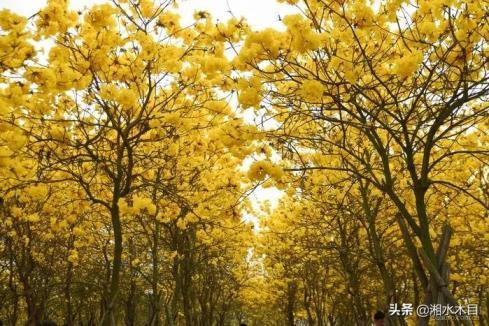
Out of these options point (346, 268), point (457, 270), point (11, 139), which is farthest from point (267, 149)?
point (457, 270)

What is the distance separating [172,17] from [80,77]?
1688mm

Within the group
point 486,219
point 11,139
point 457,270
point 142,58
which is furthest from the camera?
point 457,270

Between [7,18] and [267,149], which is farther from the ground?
[7,18]

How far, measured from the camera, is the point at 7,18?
402 cm

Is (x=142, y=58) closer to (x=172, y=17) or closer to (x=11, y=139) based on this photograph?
(x=172, y=17)

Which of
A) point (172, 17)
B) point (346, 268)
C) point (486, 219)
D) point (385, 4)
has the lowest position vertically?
point (346, 268)

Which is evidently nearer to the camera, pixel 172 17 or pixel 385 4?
pixel 385 4

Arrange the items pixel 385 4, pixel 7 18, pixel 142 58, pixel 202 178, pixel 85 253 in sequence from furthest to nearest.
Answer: pixel 85 253 < pixel 202 178 < pixel 142 58 < pixel 385 4 < pixel 7 18

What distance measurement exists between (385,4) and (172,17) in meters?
2.66

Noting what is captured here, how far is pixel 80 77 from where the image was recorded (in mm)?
4891

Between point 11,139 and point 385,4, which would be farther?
point 385,4

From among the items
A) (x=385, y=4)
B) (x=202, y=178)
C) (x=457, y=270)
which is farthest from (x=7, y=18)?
(x=457, y=270)

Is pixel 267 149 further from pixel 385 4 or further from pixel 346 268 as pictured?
pixel 346 268

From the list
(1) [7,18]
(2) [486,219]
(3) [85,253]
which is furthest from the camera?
(3) [85,253]
